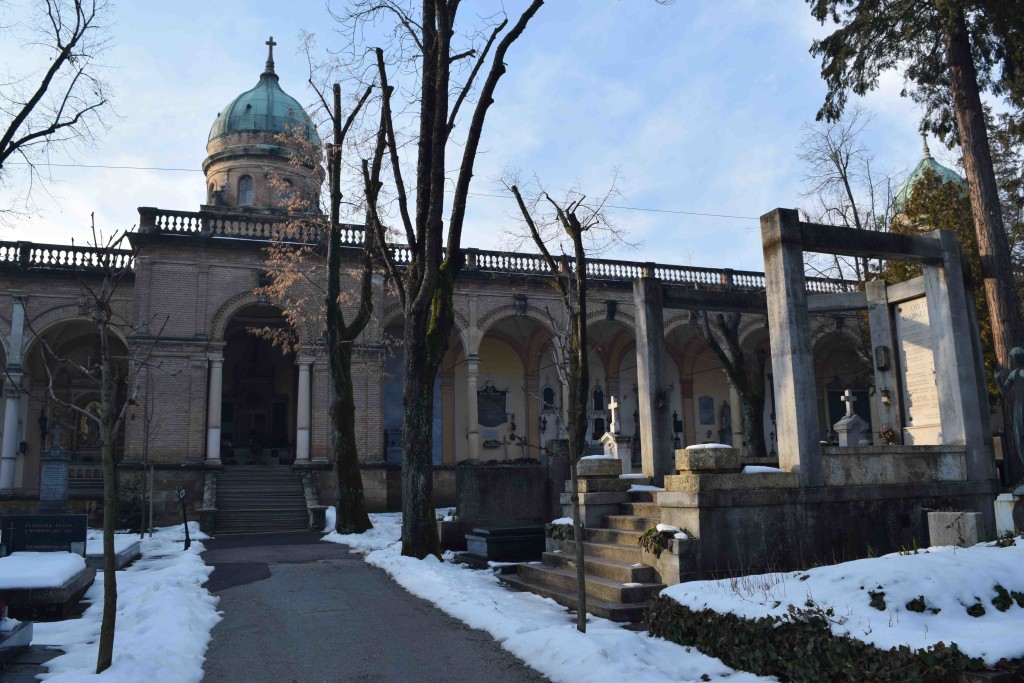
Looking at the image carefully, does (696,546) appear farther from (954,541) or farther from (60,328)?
(60,328)

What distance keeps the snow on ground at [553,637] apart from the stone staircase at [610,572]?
23 cm

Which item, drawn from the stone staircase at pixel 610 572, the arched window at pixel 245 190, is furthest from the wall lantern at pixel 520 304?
the stone staircase at pixel 610 572

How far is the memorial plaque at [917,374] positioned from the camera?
11.6 meters

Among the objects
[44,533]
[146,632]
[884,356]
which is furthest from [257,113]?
[146,632]

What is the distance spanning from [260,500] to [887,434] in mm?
17894

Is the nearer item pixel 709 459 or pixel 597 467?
pixel 709 459

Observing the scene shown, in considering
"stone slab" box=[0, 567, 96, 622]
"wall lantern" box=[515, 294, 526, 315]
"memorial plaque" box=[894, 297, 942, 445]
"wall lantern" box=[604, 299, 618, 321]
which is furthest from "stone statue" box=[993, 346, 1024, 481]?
"wall lantern" box=[604, 299, 618, 321]

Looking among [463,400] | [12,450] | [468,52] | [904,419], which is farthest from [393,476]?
[904,419]

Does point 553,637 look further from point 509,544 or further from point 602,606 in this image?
point 509,544

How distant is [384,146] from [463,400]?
1718 centimetres

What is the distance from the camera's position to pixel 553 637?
22.9 feet

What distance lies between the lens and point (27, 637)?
7383 mm

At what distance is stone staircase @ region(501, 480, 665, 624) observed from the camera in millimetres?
8430

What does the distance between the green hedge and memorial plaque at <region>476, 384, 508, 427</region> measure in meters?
26.1
